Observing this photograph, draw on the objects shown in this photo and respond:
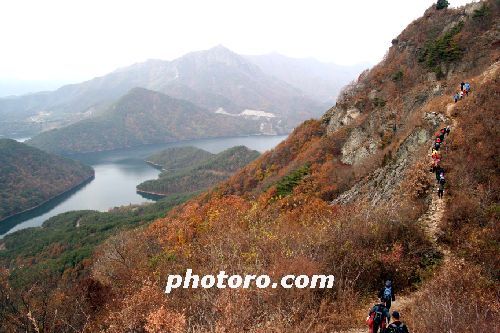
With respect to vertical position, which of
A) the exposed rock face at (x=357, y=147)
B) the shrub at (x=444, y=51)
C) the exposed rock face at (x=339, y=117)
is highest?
the shrub at (x=444, y=51)

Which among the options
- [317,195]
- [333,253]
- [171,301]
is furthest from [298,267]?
[317,195]

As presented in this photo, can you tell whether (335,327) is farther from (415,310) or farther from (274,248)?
(274,248)

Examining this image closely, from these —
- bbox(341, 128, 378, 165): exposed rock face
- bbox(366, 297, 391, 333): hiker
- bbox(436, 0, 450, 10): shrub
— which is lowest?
bbox(366, 297, 391, 333): hiker

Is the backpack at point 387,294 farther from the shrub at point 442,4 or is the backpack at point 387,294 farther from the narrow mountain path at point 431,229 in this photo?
the shrub at point 442,4

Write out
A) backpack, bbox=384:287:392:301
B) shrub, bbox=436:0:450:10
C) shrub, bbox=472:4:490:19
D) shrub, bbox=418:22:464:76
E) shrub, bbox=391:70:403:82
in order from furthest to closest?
shrub, bbox=436:0:450:10 < shrub, bbox=391:70:403:82 < shrub, bbox=472:4:490:19 < shrub, bbox=418:22:464:76 < backpack, bbox=384:287:392:301

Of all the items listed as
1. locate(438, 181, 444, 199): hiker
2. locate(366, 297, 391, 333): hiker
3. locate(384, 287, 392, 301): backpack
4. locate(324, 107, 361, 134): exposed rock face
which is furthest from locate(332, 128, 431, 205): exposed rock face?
locate(324, 107, 361, 134): exposed rock face

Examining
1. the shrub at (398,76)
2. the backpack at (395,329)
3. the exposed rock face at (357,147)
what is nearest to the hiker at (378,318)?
the backpack at (395,329)

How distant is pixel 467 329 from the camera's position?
35.4 feet

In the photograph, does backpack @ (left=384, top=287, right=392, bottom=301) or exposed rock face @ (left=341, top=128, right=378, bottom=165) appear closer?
backpack @ (left=384, top=287, right=392, bottom=301)

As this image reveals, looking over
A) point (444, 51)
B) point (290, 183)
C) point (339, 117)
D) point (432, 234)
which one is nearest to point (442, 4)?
point (444, 51)

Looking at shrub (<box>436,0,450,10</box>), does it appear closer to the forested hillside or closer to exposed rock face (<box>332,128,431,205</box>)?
the forested hillside

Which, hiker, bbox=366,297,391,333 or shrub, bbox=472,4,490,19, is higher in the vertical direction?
shrub, bbox=472,4,490,19

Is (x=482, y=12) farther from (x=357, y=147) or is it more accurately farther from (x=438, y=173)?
(x=438, y=173)

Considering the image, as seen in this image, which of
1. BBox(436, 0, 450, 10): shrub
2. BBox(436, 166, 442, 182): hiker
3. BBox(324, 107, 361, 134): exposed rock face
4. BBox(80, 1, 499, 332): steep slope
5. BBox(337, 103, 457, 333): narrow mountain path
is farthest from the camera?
BBox(324, 107, 361, 134): exposed rock face
